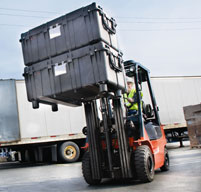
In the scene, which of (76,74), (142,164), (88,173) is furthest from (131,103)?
(76,74)

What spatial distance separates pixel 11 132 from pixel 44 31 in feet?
28.2

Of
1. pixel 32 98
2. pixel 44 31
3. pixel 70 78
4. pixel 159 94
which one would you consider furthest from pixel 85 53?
pixel 159 94

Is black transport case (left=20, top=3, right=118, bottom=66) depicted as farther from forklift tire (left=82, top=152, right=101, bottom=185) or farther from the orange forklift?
forklift tire (left=82, top=152, right=101, bottom=185)

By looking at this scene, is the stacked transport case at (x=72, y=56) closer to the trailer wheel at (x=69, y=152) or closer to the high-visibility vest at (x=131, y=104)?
the high-visibility vest at (x=131, y=104)

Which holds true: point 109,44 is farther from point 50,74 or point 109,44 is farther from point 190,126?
point 190,126

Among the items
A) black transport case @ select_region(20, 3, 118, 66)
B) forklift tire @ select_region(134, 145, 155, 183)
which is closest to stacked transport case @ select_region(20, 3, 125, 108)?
black transport case @ select_region(20, 3, 118, 66)

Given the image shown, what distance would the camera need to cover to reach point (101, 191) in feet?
17.5

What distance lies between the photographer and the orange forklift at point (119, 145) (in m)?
5.67

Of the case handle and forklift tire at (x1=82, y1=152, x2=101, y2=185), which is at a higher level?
the case handle

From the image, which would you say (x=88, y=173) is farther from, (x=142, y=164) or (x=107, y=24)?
(x=107, y=24)

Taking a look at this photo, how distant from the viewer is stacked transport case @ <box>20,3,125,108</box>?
513 cm

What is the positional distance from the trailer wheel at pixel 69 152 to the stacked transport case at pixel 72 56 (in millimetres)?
8581

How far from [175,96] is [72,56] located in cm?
1300

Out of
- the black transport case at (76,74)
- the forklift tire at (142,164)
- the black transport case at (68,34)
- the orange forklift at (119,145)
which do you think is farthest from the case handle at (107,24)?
the forklift tire at (142,164)
